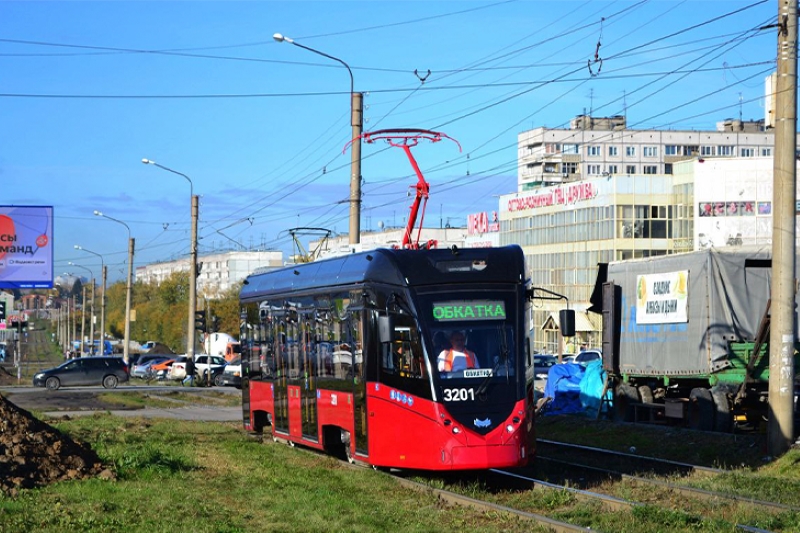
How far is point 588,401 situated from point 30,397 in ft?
73.5

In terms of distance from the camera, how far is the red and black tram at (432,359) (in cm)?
1388

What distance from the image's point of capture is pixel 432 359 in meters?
14.0

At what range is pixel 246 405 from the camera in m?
22.6

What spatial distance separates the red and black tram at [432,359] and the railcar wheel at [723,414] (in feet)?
25.5

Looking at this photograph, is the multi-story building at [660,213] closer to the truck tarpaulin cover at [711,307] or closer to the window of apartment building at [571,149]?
the window of apartment building at [571,149]

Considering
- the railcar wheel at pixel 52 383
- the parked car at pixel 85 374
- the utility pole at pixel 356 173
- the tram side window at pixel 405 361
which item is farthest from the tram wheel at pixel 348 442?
the railcar wheel at pixel 52 383

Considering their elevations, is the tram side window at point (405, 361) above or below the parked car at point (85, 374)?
above

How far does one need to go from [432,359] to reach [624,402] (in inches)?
484

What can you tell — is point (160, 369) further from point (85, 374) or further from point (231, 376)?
point (231, 376)

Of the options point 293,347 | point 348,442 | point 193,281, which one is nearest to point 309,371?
point 293,347

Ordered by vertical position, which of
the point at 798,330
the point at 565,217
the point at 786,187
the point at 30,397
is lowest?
the point at 30,397

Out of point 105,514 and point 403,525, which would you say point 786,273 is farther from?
point 105,514

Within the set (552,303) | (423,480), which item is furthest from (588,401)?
(552,303)

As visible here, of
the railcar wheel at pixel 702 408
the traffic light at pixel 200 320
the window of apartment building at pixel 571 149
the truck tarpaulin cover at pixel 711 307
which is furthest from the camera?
the window of apartment building at pixel 571 149
